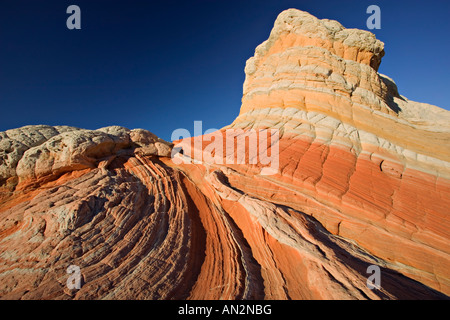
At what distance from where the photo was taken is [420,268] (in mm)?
6016

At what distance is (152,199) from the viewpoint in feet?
22.2

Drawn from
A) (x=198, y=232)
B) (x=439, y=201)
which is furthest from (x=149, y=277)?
(x=439, y=201)

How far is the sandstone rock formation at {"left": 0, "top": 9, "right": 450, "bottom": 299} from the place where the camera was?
13.4 ft

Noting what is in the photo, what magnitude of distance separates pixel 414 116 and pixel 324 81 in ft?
28.1

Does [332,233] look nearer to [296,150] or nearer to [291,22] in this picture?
[296,150]

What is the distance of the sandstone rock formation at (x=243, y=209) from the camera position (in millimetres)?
4082

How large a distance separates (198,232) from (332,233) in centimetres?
533

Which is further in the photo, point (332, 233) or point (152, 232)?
point (332, 233)

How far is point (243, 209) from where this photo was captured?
697 cm

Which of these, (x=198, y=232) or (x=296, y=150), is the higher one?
(x=296, y=150)
